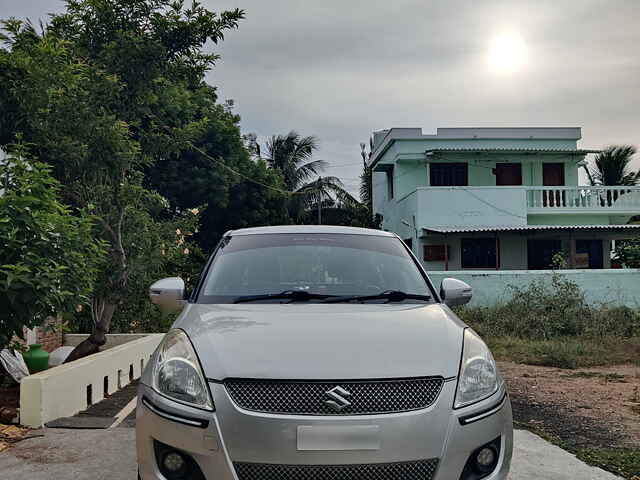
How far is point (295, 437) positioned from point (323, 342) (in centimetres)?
52

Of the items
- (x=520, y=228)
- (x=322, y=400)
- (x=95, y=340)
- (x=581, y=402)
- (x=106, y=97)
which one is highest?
(x=106, y=97)

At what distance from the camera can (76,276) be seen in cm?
664

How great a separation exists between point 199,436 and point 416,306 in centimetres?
160

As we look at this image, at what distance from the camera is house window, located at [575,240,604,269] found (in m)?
24.3

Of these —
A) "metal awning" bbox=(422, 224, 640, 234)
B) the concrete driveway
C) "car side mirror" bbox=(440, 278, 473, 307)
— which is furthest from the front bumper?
"metal awning" bbox=(422, 224, 640, 234)

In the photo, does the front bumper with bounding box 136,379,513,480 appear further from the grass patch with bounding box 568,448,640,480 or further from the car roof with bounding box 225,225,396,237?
the grass patch with bounding box 568,448,640,480

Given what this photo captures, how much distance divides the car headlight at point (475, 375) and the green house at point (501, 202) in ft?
60.7

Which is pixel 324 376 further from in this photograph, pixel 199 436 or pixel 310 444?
pixel 199 436

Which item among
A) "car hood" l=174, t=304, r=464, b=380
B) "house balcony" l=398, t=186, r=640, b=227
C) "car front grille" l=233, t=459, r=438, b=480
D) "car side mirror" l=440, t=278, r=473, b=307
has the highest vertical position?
"house balcony" l=398, t=186, r=640, b=227

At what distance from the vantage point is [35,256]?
20.0 feet

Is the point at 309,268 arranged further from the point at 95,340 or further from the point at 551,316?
the point at 551,316

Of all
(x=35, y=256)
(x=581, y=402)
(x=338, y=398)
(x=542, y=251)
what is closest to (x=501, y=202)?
(x=542, y=251)

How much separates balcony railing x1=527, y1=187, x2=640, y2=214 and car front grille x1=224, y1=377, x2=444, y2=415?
21.9 m

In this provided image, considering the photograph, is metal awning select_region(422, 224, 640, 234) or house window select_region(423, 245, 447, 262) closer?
metal awning select_region(422, 224, 640, 234)
